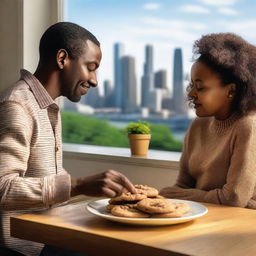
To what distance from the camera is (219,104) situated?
2.07 m

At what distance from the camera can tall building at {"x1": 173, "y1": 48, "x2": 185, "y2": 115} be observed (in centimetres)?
301

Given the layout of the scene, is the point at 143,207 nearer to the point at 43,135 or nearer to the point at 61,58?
the point at 43,135

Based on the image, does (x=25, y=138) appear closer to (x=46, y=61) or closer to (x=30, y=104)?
(x=30, y=104)

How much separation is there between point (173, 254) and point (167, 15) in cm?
199

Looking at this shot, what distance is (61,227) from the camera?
144 centimetres

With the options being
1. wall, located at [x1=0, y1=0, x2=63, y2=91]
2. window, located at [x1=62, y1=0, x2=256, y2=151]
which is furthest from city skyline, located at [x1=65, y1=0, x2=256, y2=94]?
wall, located at [x1=0, y1=0, x2=63, y2=91]

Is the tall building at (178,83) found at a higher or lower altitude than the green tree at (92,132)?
higher

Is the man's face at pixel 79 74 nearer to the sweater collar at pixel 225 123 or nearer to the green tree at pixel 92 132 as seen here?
the sweater collar at pixel 225 123

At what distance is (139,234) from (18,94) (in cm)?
65

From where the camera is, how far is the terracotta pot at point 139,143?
2.77 meters

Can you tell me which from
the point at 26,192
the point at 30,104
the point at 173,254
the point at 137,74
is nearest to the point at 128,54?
the point at 137,74

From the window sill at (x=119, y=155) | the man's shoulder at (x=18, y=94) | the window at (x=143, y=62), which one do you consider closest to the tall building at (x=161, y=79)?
the window at (x=143, y=62)

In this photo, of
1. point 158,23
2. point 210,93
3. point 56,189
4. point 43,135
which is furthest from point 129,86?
point 56,189

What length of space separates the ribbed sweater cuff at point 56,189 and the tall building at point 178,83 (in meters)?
1.60
